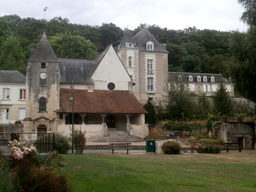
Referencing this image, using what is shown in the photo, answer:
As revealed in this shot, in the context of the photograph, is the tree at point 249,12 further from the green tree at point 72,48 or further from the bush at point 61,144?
the green tree at point 72,48

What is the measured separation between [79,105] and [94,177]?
2566cm

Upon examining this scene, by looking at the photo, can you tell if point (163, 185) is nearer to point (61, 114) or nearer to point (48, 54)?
point (61, 114)

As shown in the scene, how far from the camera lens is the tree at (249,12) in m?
Result: 22.0

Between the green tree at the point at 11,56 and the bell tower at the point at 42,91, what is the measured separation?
19.1m

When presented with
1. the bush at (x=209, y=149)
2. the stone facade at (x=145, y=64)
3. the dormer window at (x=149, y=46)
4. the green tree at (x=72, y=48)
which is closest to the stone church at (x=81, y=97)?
the stone facade at (x=145, y=64)

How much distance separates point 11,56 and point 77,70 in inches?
845

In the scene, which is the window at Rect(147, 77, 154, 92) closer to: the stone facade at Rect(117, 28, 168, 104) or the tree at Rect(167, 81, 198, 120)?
the stone facade at Rect(117, 28, 168, 104)

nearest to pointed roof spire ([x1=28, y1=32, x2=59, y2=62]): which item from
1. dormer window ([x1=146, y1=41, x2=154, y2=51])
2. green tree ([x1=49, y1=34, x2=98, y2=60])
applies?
dormer window ([x1=146, y1=41, x2=154, y2=51])

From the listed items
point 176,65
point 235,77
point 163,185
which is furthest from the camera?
point 176,65

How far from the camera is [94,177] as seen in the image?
866 cm

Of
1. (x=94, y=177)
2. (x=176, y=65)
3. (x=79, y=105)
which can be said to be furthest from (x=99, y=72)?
(x=176, y=65)

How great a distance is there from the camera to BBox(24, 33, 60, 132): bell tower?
33.1 meters

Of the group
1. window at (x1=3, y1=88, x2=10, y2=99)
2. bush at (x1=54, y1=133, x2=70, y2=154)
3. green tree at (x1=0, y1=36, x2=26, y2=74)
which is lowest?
bush at (x1=54, y1=133, x2=70, y2=154)

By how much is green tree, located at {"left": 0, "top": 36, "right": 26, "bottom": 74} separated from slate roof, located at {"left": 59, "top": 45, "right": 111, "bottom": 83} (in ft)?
54.3
